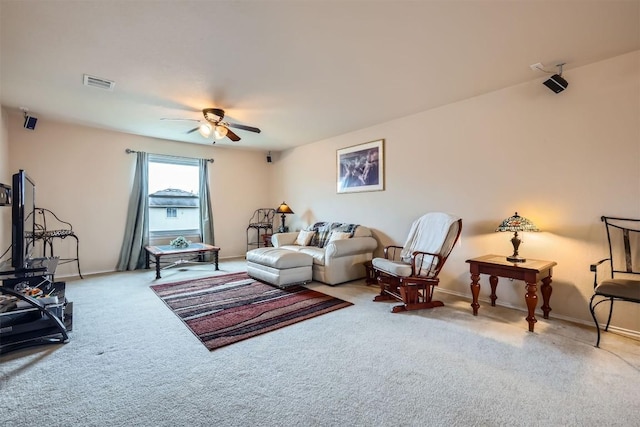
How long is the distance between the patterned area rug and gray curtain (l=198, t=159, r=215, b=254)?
1.86 metres

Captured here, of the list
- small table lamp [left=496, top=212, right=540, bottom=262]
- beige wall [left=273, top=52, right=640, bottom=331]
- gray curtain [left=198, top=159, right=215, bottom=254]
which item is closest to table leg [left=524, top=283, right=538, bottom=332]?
small table lamp [left=496, top=212, right=540, bottom=262]

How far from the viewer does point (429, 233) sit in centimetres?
361

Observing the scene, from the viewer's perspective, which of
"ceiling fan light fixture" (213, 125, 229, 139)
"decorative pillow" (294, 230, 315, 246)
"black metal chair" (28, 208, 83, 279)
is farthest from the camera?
"decorative pillow" (294, 230, 315, 246)

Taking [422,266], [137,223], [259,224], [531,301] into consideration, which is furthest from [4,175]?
[531,301]

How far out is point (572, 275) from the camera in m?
2.89

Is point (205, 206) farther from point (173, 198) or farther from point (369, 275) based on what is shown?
point (369, 275)

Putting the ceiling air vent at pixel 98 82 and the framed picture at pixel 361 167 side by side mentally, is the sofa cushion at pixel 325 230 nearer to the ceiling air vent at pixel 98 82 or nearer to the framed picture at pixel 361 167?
the framed picture at pixel 361 167

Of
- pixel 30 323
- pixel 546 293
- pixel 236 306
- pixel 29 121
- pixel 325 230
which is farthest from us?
pixel 325 230

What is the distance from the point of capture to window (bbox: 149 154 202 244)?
5.75 metres

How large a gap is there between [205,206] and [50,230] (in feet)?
8.05

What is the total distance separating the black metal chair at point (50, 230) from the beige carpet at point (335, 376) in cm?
245

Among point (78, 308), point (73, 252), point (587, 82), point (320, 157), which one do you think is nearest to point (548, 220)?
point (587, 82)

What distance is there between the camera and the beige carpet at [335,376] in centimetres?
158

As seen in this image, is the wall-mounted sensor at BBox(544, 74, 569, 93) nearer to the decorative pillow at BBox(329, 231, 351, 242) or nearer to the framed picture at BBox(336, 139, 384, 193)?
the framed picture at BBox(336, 139, 384, 193)
